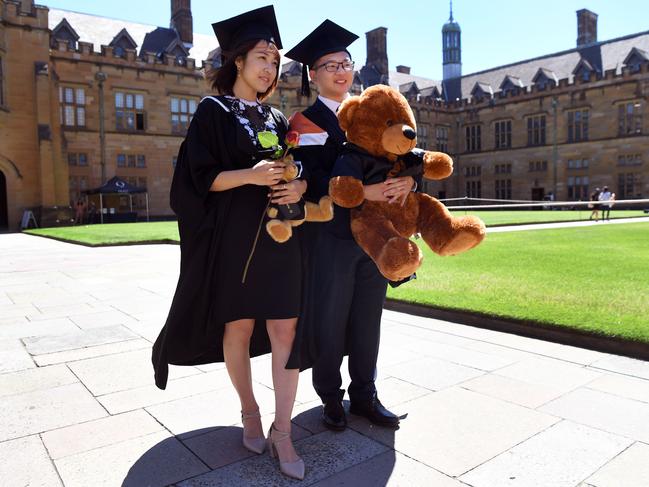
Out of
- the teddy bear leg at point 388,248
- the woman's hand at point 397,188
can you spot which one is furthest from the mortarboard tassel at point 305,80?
the teddy bear leg at point 388,248

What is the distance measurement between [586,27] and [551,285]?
5131 centimetres

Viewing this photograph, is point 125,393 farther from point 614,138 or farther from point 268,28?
point 614,138

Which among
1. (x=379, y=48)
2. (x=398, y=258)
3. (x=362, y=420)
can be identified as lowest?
(x=362, y=420)

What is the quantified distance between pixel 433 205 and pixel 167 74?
113ft

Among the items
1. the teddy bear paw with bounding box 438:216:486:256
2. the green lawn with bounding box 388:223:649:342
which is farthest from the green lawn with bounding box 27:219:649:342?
the teddy bear paw with bounding box 438:216:486:256

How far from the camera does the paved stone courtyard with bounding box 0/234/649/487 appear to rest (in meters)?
2.37

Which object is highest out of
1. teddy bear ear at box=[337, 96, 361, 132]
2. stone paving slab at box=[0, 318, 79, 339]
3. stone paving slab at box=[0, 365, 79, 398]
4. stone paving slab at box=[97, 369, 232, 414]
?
teddy bear ear at box=[337, 96, 361, 132]

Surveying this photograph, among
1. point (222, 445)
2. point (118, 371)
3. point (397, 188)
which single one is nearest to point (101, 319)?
point (118, 371)

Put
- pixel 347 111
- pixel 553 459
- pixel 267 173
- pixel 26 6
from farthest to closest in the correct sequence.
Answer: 1. pixel 26 6
2. pixel 347 111
3. pixel 553 459
4. pixel 267 173

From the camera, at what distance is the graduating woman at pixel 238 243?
8.04ft

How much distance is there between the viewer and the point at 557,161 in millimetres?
42531

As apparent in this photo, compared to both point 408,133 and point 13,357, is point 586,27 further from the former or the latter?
point 13,357

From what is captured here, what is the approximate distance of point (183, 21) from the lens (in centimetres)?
3791

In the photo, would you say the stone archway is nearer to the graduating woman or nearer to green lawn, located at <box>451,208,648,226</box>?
green lawn, located at <box>451,208,648,226</box>
